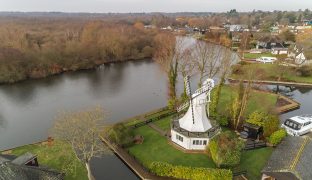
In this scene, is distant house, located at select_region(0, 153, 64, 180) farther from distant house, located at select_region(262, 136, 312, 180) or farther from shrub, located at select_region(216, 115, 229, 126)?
shrub, located at select_region(216, 115, 229, 126)

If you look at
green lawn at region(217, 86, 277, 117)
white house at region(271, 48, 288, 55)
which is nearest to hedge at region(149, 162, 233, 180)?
green lawn at region(217, 86, 277, 117)

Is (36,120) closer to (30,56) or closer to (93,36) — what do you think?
(30,56)

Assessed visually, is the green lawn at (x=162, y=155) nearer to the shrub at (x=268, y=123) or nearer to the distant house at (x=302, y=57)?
the shrub at (x=268, y=123)

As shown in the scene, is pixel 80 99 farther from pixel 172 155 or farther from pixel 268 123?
pixel 268 123

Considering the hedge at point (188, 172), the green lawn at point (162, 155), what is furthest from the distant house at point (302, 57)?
the hedge at point (188, 172)

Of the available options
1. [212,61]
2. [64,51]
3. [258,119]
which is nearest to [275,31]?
[212,61]
